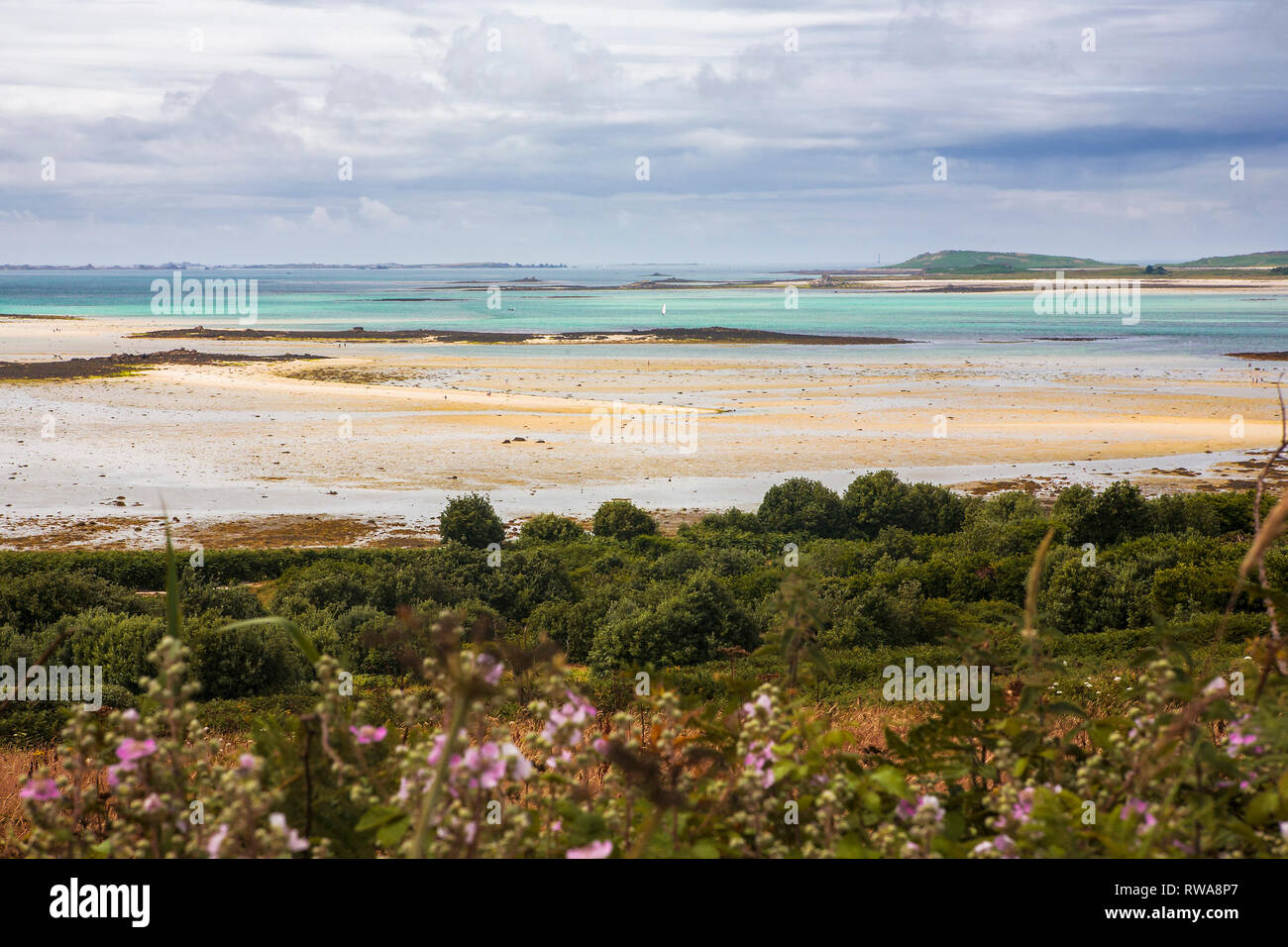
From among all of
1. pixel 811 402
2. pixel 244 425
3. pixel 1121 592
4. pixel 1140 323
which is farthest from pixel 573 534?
pixel 1140 323

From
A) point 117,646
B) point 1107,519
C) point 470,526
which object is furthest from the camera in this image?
point 470,526

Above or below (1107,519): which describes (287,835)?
above

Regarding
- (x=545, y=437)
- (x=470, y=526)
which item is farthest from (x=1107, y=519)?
(x=545, y=437)

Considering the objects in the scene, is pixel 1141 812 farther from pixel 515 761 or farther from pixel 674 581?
pixel 674 581

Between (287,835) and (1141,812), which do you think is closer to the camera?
(287,835)

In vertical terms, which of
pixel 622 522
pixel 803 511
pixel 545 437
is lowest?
pixel 622 522

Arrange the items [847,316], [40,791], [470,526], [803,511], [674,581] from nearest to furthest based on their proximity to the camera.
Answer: [40,791], [674,581], [470,526], [803,511], [847,316]

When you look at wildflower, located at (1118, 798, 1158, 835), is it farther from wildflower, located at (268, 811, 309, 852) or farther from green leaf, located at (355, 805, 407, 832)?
wildflower, located at (268, 811, 309, 852)
